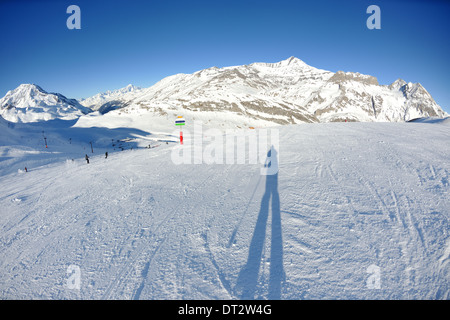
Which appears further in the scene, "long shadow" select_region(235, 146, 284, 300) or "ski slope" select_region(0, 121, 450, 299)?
"ski slope" select_region(0, 121, 450, 299)

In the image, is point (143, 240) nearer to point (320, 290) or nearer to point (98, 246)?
point (98, 246)

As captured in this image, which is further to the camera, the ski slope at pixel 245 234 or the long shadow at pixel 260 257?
the ski slope at pixel 245 234

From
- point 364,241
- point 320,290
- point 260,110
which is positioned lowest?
point 320,290

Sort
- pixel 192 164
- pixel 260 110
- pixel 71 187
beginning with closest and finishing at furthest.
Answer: pixel 71 187 → pixel 192 164 → pixel 260 110

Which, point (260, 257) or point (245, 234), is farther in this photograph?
point (245, 234)

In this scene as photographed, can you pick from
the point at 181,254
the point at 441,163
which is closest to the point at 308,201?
the point at 181,254

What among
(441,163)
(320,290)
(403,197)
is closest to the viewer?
(320,290)

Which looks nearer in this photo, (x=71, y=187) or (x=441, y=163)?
(x=441, y=163)

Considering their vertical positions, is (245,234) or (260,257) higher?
(245,234)
